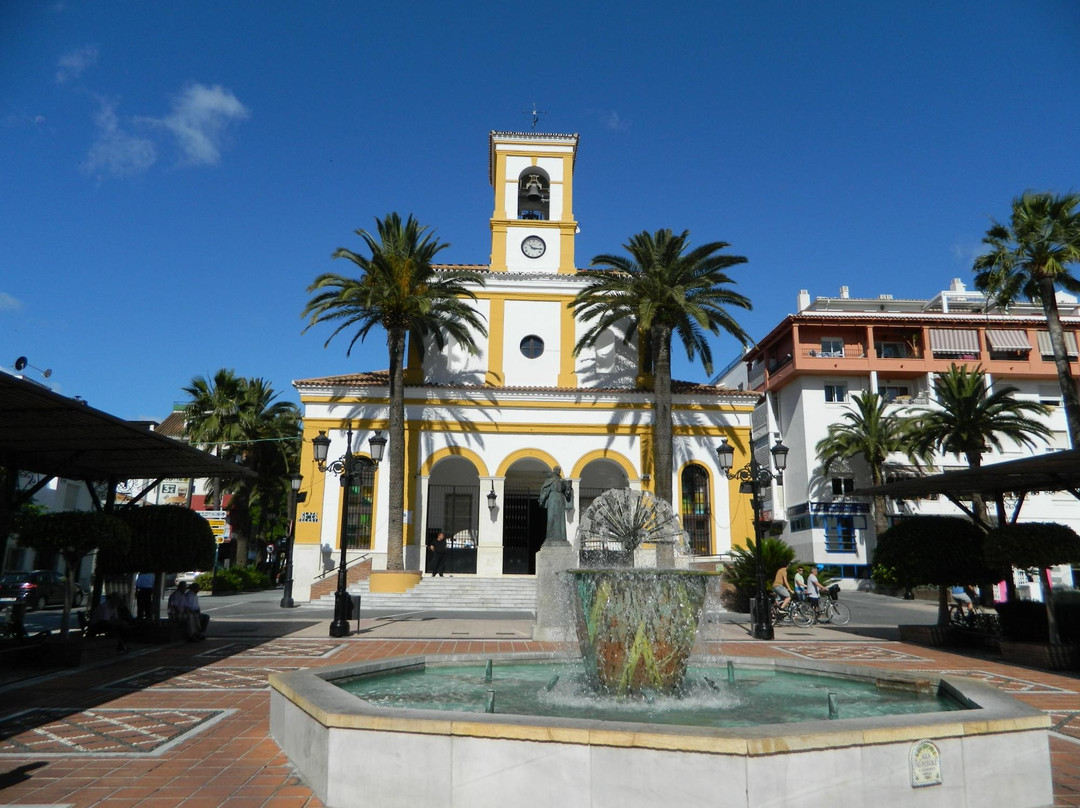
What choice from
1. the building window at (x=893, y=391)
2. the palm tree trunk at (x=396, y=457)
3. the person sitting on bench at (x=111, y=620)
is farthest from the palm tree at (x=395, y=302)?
the building window at (x=893, y=391)

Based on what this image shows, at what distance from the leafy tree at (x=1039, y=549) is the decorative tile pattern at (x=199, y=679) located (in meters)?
10.8

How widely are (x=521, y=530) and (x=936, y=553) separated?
16943 mm

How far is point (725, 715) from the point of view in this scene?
19.9ft

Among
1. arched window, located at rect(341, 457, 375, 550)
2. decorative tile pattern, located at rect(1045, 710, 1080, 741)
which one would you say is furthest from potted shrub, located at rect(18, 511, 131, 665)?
arched window, located at rect(341, 457, 375, 550)

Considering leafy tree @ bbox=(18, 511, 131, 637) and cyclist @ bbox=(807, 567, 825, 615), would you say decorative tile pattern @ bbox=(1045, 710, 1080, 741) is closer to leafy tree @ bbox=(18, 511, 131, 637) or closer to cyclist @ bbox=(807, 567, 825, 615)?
cyclist @ bbox=(807, 567, 825, 615)

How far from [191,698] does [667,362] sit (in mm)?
19323

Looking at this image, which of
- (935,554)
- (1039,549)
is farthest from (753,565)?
(1039,549)

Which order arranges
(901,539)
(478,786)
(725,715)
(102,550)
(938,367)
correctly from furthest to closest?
1. (938,367)
2. (901,539)
3. (102,550)
4. (725,715)
5. (478,786)

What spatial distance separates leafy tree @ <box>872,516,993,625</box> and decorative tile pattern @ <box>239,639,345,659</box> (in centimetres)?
1015

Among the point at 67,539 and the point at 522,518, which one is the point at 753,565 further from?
the point at 67,539

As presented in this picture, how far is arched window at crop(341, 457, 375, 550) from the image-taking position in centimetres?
2619

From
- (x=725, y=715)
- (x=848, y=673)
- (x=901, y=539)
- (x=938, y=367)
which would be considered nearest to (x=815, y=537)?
(x=938, y=367)

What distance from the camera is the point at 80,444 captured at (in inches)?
476

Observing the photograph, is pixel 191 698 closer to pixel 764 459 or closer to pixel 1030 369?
pixel 764 459
